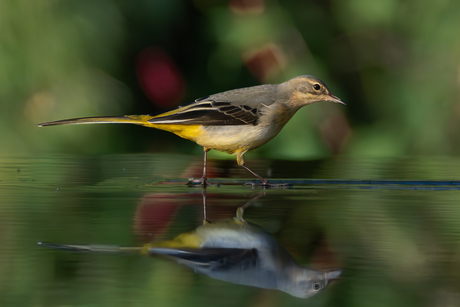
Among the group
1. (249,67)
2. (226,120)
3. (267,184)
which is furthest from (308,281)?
(249,67)

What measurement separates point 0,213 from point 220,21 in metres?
4.53

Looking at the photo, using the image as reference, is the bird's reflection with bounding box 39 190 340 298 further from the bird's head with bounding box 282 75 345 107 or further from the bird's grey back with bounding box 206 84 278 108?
the bird's head with bounding box 282 75 345 107

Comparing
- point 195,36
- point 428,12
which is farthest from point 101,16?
point 428,12

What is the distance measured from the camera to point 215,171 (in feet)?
17.3

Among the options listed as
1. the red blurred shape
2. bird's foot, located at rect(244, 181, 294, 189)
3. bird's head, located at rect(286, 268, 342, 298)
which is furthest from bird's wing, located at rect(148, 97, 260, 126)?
the red blurred shape

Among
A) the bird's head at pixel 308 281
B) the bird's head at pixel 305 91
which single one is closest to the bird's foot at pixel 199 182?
the bird's head at pixel 305 91

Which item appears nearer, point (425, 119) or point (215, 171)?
point (215, 171)

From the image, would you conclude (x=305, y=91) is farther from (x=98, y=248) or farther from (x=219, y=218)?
(x=98, y=248)

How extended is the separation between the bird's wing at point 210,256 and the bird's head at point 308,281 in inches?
7.2

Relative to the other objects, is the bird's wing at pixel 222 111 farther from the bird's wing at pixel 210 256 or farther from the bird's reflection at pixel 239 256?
the bird's wing at pixel 210 256

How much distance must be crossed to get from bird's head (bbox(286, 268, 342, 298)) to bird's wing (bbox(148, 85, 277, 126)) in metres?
2.51

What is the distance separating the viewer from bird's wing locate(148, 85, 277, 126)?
14.7ft

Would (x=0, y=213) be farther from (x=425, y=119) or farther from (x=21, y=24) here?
(x=425, y=119)

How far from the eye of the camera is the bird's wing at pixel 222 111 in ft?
14.7
